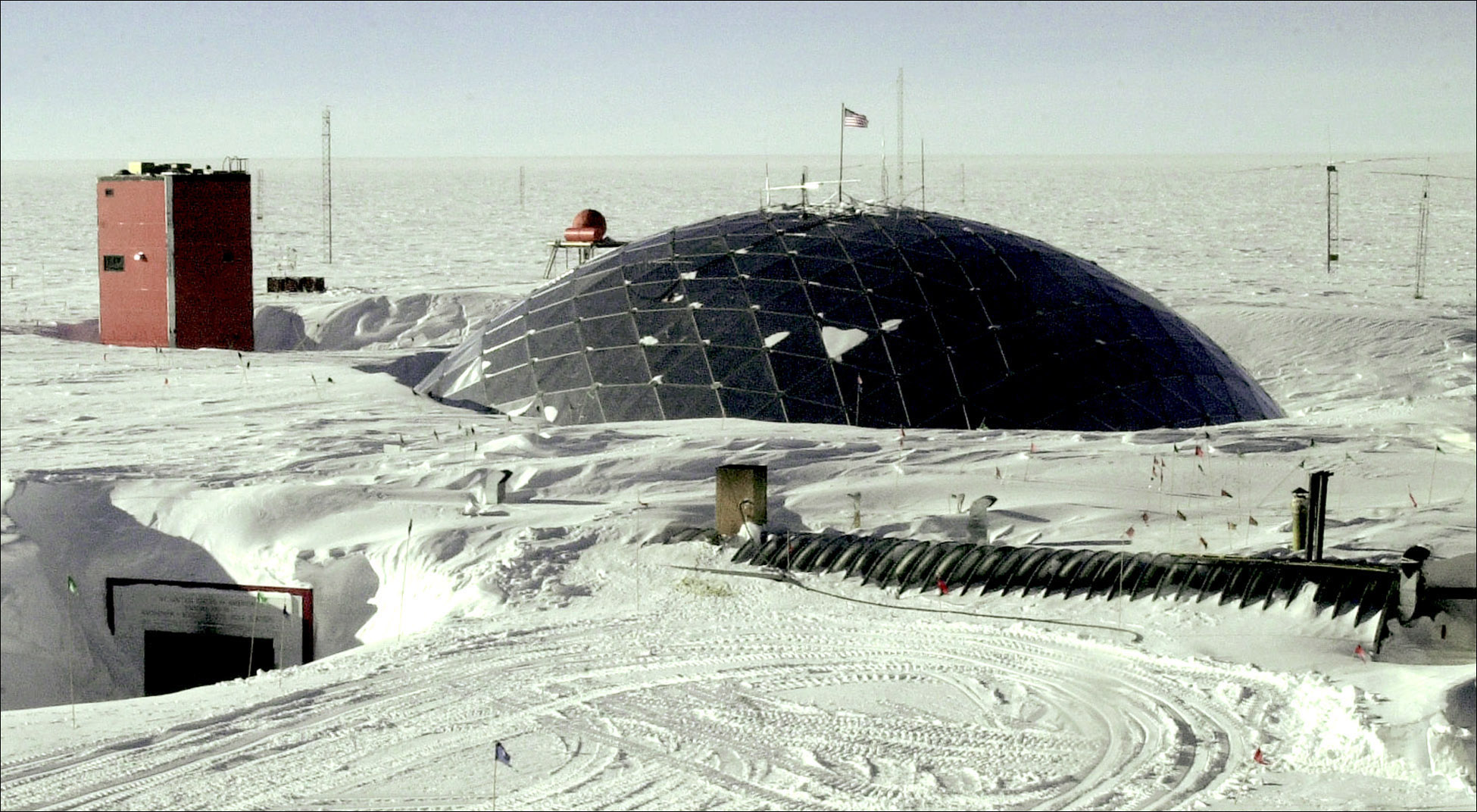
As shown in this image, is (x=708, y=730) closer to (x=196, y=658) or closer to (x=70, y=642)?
(x=196, y=658)

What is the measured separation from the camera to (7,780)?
40.9 ft

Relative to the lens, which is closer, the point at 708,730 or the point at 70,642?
the point at 708,730

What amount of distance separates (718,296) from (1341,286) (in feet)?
141

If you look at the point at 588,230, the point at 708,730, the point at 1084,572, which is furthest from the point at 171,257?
the point at 708,730

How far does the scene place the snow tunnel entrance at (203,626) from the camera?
63.2 feet

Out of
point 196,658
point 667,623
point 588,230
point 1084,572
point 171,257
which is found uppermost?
point 588,230

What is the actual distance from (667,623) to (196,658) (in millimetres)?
6059

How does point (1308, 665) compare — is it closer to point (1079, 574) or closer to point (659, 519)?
point (1079, 574)

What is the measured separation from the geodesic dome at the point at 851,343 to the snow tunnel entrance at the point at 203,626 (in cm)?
743

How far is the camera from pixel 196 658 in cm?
1952

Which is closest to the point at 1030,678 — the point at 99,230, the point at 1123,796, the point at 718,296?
the point at 1123,796

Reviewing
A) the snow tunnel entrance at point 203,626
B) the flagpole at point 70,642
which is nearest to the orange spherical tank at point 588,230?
the snow tunnel entrance at point 203,626

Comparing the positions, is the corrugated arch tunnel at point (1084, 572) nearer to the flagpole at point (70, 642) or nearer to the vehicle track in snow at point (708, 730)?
the vehicle track in snow at point (708, 730)

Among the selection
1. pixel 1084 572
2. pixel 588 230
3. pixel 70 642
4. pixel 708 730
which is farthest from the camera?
pixel 588 230
